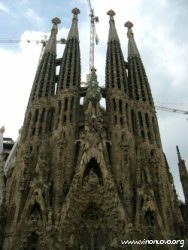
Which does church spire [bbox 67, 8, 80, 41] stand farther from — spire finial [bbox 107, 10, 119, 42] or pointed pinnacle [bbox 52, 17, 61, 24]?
spire finial [bbox 107, 10, 119, 42]

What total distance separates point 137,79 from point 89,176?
47.7 feet

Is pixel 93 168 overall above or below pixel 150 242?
above

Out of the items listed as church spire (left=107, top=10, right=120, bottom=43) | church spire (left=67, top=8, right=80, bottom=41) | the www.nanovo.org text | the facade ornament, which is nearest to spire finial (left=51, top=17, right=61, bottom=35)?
church spire (left=67, top=8, right=80, bottom=41)

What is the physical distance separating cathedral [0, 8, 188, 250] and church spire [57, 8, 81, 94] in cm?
19

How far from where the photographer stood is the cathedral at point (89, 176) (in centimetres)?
1912

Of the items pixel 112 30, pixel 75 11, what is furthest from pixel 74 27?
pixel 112 30

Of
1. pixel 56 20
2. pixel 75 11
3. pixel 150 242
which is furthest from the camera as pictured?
pixel 75 11

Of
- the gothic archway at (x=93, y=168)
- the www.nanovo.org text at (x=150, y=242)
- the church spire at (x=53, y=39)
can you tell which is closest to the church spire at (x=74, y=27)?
the church spire at (x=53, y=39)

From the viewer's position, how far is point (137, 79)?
3102 cm

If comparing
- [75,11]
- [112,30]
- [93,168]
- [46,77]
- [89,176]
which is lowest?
[89,176]

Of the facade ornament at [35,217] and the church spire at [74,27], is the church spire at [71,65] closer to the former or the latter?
the church spire at [74,27]

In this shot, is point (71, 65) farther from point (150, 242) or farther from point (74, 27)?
point (150, 242)

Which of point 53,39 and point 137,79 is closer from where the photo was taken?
point 137,79

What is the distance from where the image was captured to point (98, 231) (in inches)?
805
